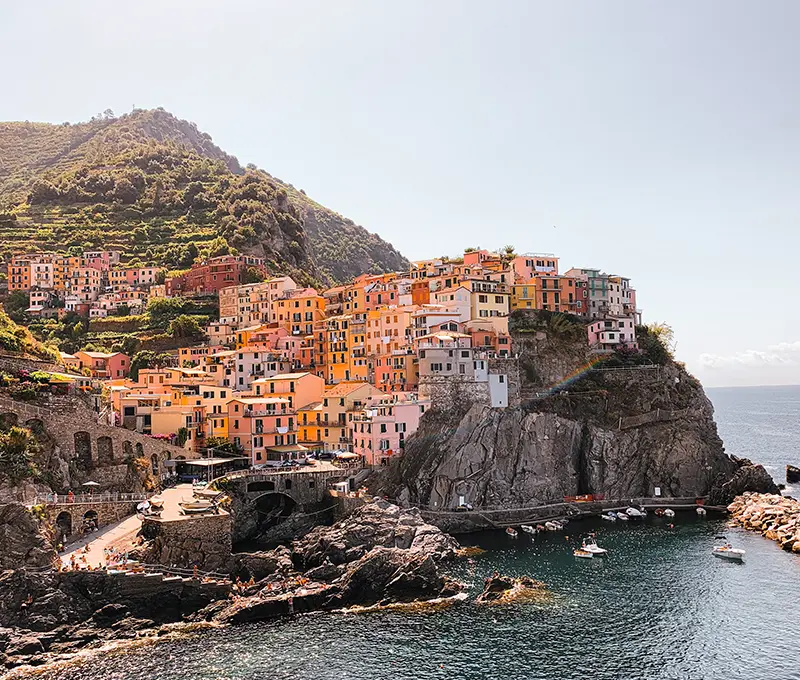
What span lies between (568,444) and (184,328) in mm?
56379

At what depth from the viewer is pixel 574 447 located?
79.8 meters

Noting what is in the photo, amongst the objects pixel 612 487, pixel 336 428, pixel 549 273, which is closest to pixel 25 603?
pixel 336 428

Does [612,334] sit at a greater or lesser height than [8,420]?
greater

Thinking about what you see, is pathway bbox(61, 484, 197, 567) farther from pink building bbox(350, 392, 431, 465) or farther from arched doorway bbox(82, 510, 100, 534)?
pink building bbox(350, 392, 431, 465)

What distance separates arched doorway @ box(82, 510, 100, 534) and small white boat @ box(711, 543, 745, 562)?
49748 millimetres

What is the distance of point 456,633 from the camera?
43.8 meters

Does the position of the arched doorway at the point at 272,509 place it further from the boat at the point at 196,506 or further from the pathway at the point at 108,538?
the boat at the point at 196,506

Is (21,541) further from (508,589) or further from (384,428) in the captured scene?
(384,428)

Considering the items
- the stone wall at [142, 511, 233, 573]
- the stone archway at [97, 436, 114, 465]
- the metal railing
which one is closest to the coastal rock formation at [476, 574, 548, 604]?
the stone wall at [142, 511, 233, 573]

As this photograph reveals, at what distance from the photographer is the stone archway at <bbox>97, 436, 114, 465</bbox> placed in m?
56.2

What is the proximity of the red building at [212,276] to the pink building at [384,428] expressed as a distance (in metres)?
48.6

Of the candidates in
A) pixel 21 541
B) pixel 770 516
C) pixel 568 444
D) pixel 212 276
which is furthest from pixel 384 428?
pixel 212 276

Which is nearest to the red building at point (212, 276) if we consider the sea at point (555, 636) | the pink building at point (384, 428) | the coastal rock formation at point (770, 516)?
the pink building at point (384, 428)

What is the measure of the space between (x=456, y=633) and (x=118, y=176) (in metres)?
140
